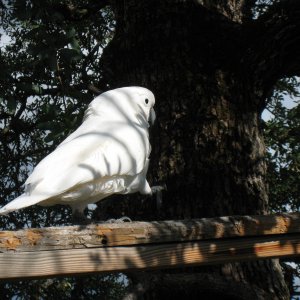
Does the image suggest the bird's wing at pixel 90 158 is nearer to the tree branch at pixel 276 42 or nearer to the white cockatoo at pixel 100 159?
the white cockatoo at pixel 100 159

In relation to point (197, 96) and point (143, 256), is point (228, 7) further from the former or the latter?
point (143, 256)

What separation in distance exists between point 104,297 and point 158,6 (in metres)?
1.91

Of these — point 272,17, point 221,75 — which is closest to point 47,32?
point 221,75

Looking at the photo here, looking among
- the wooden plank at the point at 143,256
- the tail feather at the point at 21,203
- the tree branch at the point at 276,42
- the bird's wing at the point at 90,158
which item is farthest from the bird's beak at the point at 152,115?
the wooden plank at the point at 143,256

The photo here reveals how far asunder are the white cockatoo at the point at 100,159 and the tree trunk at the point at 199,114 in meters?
0.16

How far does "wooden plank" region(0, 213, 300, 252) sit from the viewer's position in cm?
147

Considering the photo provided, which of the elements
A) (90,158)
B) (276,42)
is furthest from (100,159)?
(276,42)

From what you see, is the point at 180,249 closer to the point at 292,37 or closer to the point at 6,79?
the point at 292,37

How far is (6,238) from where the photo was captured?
1.45 m

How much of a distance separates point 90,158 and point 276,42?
0.94m

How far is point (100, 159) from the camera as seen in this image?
2.01m

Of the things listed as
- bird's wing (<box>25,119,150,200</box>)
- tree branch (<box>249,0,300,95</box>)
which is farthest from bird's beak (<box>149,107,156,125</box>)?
tree branch (<box>249,0,300,95</box>)

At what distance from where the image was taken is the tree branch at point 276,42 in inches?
91.8

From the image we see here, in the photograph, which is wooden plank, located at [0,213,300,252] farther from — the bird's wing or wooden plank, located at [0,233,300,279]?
the bird's wing
